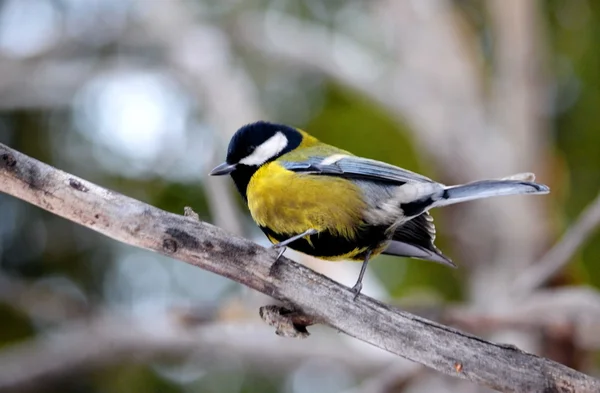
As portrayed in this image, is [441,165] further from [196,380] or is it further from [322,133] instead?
[196,380]

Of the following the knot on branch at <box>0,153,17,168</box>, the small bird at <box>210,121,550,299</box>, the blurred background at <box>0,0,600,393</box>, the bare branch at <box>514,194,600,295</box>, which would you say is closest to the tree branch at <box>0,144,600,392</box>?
the knot on branch at <box>0,153,17,168</box>

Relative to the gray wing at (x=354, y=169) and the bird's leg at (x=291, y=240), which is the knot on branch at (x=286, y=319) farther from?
the gray wing at (x=354, y=169)

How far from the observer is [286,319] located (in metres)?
1.38

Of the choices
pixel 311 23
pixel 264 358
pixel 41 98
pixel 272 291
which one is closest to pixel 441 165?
pixel 264 358

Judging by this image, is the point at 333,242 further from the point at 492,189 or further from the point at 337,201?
the point at 492,189

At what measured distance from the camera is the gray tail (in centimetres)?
135

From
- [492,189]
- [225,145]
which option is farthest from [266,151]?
[225,145]

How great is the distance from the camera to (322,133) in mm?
4262

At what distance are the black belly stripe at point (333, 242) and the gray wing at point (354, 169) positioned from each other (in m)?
0.12

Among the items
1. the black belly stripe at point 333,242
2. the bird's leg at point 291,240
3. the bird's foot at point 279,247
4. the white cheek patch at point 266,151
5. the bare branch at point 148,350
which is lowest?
the bare branch at point 148,350

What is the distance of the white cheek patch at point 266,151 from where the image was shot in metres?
1.68

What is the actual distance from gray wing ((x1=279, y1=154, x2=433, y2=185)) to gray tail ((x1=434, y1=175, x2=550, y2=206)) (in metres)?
0.09

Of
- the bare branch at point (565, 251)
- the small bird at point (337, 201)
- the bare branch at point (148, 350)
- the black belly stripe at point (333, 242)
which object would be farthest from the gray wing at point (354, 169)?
the bare branch at point (148, 350)

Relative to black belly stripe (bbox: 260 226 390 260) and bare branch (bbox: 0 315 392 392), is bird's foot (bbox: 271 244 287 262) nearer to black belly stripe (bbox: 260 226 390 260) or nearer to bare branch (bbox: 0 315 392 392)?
black belly stripe (bbox: 260 226 390 260)
